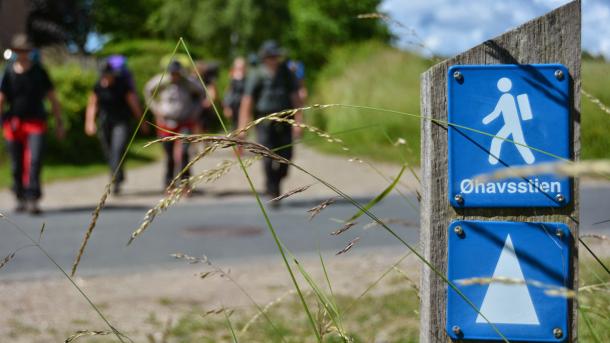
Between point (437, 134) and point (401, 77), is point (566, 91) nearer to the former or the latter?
point (437, 134)

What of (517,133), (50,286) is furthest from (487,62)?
(50,286)

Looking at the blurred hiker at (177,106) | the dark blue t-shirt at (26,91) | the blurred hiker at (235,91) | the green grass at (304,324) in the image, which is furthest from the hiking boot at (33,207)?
the blurred hiker at (235,91)

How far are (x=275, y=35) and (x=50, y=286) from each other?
39.6m

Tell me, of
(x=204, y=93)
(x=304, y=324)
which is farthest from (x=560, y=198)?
(x=204, y=93)

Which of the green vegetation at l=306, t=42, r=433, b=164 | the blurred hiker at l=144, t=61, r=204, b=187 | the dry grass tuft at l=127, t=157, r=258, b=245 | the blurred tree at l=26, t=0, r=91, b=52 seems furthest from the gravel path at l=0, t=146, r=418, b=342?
the blurred tree at l=26, t=0, r=91, b=52

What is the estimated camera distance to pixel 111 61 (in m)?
12.1

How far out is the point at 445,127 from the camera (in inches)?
81.1

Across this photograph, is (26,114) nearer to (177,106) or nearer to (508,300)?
(177,106)

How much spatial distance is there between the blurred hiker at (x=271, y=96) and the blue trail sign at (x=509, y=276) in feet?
27.8

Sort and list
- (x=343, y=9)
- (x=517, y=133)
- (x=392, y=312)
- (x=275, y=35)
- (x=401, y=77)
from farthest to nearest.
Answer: (x=275, y=35), (x=343, y=9), (x=401, y=77), (x=392, y=312), (x=517, y=133)

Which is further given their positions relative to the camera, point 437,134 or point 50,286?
point 50,286

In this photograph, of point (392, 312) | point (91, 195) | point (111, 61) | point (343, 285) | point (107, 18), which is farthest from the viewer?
point (107, 18)

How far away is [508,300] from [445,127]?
38 centimetres

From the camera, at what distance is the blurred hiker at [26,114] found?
33.3 feet
